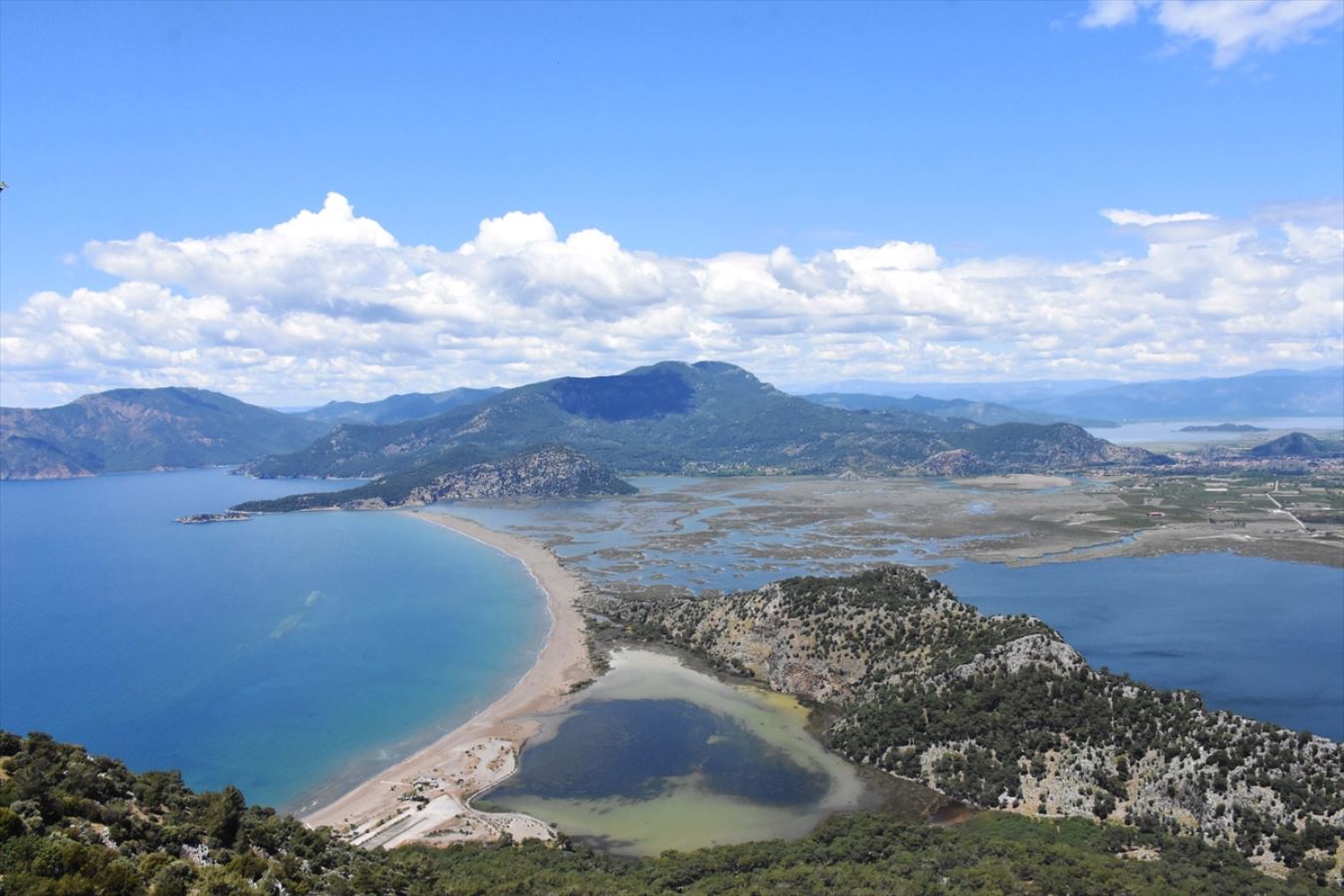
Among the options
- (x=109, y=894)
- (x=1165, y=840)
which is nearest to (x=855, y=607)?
(x=1165, y=840)

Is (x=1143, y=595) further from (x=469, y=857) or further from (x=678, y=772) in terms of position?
(x=469, y=857)

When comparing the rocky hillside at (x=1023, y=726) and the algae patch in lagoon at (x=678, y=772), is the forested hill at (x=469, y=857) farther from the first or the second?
the algae patch in lagoon at (x=678, y=772)

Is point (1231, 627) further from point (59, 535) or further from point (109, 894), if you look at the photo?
point (59, 535)

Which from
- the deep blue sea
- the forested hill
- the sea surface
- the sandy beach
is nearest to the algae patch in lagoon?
the sandy beach

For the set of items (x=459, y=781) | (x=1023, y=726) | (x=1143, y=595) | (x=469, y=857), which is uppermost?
(x=1023, y=726)

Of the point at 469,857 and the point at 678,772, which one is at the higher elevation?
the point at 469,857

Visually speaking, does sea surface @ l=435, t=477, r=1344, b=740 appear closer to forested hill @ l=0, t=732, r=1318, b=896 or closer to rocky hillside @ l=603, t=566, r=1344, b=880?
rocky hillside @ l=603, t=566, r=1344, b=880

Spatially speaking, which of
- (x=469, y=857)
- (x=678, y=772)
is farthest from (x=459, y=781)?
(x=678, y=772)
